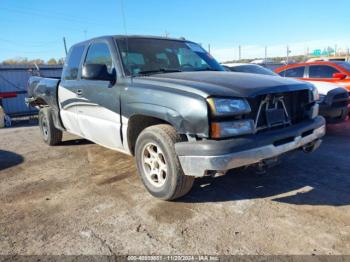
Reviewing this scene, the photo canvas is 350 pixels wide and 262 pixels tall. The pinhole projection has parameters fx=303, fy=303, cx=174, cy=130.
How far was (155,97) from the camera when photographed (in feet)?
10.4

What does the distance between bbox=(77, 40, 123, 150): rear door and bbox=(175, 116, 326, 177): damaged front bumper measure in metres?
1.25

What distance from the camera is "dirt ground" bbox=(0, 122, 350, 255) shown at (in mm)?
2586

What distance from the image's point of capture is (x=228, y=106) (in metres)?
2.78

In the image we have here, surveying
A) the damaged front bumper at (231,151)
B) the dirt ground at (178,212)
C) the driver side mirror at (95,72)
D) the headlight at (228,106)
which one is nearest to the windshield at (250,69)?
the dirt ground at (178,212)

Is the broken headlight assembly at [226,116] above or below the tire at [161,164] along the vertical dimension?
above

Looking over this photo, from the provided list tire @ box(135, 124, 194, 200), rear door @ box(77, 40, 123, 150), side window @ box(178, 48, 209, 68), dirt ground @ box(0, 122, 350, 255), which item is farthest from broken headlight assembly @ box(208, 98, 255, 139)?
side window @ box(178, 48, 209, 68)

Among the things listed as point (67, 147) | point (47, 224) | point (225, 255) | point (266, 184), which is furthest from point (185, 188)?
point (67, 147)

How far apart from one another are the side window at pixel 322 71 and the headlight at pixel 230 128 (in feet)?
19.0

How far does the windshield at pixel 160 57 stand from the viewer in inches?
151

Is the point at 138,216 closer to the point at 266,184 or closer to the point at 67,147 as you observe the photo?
the point at 266,184

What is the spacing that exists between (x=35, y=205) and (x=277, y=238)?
2645mm

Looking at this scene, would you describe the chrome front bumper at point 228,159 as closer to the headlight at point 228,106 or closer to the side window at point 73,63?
the headlight at point 228,106

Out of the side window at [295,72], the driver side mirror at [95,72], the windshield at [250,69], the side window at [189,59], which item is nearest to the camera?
the driver side mirror at [95,72]

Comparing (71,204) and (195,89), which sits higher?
(195,89)
